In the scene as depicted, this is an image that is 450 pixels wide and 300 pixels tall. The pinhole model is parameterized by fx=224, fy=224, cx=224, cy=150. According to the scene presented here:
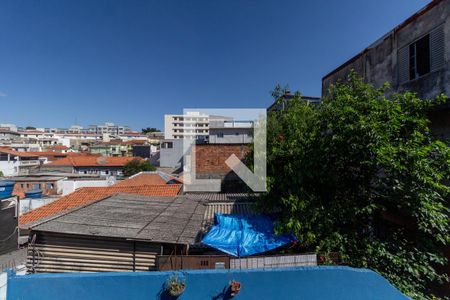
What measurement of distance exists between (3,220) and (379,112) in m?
10.2

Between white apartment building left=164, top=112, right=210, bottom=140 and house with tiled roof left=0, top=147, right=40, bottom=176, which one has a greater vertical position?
white apartment building left=164, top=112, right=210, bottom=140

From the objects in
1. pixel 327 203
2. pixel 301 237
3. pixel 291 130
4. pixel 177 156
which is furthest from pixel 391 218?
pixel 177 156

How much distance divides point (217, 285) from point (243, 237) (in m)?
1.84

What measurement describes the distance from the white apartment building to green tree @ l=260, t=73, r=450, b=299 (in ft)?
236

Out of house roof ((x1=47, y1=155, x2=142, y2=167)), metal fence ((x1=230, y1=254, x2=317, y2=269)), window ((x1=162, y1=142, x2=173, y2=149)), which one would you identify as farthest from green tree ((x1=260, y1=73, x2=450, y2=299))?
house roof ((x1=47, y1=155, x2=142, y2=167))

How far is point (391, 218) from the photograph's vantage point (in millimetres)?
5734

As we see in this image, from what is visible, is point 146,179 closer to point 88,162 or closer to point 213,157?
point 213,157

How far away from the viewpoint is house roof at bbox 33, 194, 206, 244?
570 cm

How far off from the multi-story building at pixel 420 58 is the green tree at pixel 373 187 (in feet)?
4.03

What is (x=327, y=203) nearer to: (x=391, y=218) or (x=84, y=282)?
(x=391, y=218)

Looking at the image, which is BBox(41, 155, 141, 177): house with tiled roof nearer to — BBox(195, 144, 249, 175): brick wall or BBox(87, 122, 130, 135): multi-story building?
BBox(195, 144, 249, 175): brick wall

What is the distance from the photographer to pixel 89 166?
4006 cm

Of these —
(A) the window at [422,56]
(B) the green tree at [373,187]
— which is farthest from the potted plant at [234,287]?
(A) the window at [422,56]

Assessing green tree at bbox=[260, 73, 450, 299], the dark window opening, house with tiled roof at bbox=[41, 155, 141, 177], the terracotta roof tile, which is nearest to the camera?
green tree at bbox=[260, 73, 450, 299]
